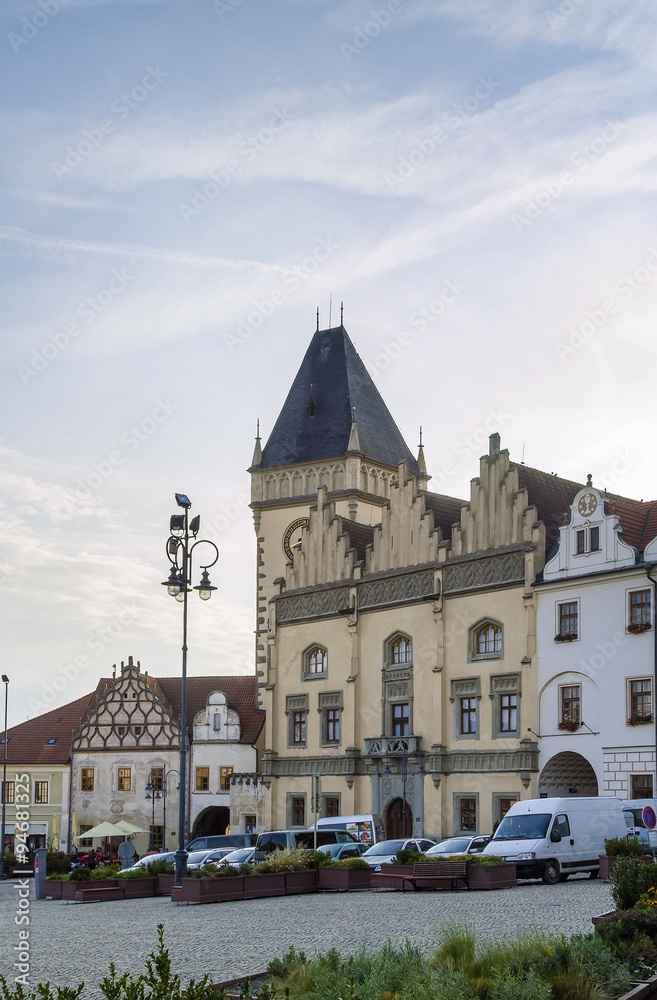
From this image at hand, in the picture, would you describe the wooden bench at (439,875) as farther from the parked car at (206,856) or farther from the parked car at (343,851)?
the parked car at (206,856)

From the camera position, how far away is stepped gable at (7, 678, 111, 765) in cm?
7088

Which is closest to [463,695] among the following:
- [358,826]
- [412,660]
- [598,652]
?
[412,660]

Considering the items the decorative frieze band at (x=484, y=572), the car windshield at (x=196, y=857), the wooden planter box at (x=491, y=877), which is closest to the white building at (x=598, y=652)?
the decorative frieze band at (x=484, y=572)

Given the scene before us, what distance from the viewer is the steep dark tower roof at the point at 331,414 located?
237 ft

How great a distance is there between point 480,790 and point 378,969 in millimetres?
36201

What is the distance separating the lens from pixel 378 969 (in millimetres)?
11664

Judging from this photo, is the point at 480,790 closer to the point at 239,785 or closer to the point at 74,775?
the point at 239,785

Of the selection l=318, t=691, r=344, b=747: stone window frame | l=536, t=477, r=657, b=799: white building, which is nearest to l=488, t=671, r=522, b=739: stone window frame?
l=536, t=477, r=657, b=799: white building

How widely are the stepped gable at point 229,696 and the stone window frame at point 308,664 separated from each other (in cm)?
1017

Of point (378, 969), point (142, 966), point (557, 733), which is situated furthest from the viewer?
point (557, 733)

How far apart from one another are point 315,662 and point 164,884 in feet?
85.3

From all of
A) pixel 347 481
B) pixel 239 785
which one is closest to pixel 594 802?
pixel 239 785

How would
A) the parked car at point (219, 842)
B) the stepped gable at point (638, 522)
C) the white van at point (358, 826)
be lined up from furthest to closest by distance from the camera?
the parked car at point (219, 842)
the white van at point (358, 826)
the stepped gable at point (638, 522)

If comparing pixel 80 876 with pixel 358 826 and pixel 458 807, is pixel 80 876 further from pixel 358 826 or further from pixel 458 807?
pixel 458 807
